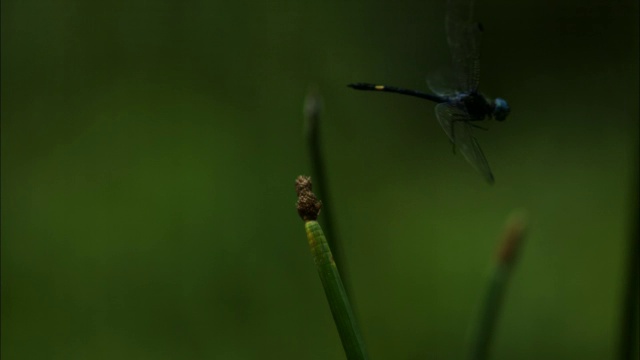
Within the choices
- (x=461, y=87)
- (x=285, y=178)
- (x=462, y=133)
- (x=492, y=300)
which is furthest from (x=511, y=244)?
(x=285, y=178)

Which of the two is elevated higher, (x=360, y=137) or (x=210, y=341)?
(x=360, y=137)

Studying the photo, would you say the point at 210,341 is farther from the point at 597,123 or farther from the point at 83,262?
the point at 597,123

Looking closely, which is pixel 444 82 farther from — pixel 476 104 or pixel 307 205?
pixel 307 205

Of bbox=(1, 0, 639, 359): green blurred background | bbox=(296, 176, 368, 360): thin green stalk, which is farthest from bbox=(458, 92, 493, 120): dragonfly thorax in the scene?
bbox=(296, 176, 368, 360): thin green stalk

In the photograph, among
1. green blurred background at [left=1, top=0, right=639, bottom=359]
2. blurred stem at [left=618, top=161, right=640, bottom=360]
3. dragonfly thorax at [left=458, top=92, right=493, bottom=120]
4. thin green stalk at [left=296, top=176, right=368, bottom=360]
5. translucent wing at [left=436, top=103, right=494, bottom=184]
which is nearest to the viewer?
thin green stalk at [left=296, top=176, right=368, bottom=360]

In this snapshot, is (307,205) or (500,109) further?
(500,109)

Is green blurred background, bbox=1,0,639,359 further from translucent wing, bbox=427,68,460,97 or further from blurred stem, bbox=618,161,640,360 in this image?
blurred stem, bbox=618,161,640,360

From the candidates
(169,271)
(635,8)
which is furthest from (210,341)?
(635,8)
